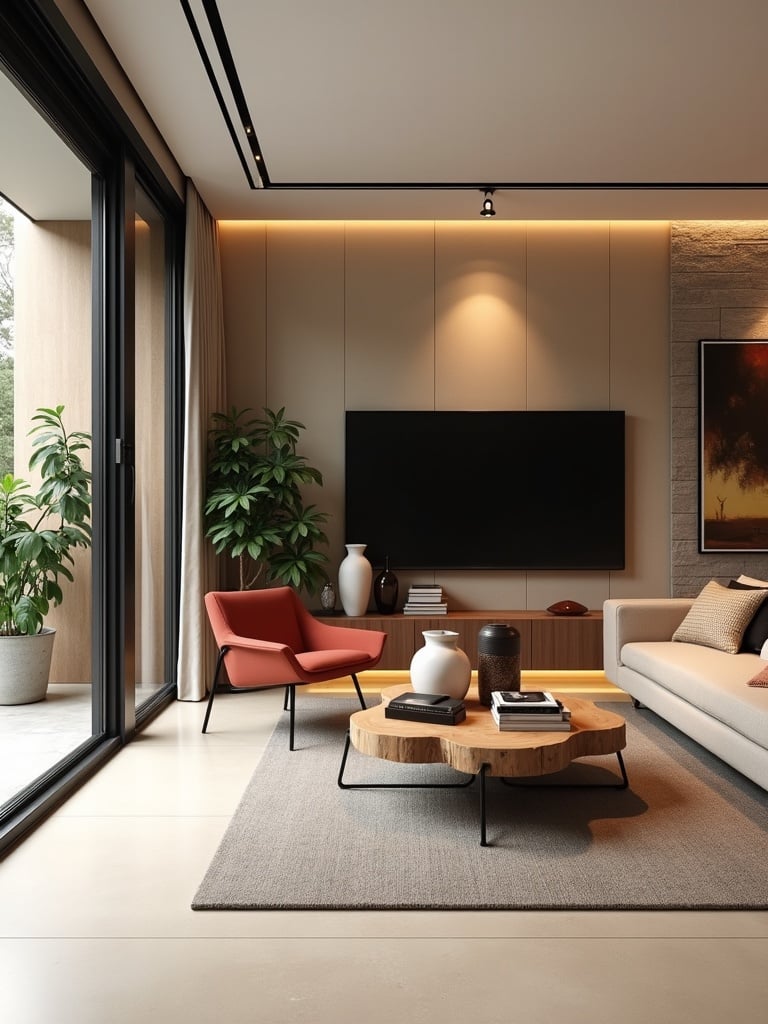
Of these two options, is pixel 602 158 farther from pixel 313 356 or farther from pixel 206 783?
pixel 206 783

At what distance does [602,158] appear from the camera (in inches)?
186

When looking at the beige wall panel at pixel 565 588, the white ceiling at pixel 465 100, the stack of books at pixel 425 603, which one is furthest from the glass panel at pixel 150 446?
the beige wall panel at pixel 565 588

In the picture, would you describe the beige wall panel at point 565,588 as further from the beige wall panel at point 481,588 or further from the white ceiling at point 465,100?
the white ceiling at point 465,100

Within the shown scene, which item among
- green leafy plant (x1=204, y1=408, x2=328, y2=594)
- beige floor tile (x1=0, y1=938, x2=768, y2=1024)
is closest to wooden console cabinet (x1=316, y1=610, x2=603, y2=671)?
green leafy plant (x1=204, y1=408, x2=328, y2=594)

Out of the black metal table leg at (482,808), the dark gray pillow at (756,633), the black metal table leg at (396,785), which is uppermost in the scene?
the dark gray pillow at (756,633)

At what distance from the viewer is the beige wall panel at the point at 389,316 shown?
5941mm

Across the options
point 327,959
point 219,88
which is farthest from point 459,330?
point 327,959

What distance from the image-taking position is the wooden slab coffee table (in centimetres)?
293

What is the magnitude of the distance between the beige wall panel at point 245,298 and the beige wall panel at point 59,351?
7.05 ft

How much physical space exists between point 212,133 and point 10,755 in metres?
3.06

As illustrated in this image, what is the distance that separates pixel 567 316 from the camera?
5.98m

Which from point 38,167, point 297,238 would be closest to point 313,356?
point 297,238

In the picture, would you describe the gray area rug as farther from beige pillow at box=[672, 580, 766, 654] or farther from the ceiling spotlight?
the ceiling spotlight

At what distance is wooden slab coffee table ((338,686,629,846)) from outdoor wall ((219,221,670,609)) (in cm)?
273
